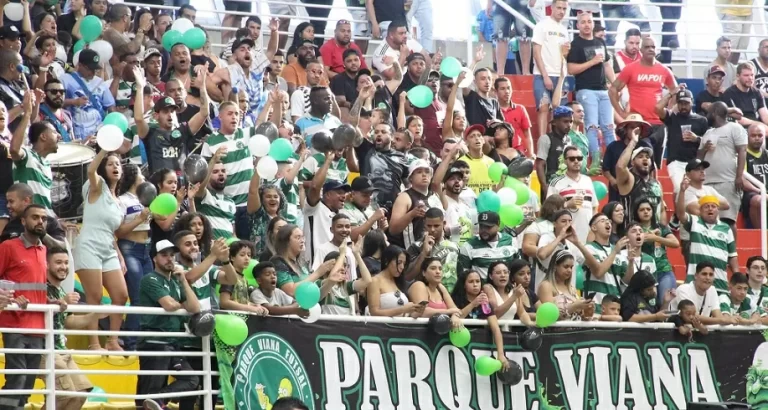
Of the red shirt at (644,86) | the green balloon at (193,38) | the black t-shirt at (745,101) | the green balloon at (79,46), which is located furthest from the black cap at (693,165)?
the green balloon at (79,46)

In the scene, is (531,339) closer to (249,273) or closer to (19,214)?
(249,273)

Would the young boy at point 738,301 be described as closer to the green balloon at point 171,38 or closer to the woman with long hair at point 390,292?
the woman with long hair at point 390,292

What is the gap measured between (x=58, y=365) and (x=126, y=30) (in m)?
6.32

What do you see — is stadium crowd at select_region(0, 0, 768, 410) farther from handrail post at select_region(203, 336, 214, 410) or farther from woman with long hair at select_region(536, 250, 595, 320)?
handrail post at select_region(203, 336, 214, 410)

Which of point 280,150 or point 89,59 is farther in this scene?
point 89,59

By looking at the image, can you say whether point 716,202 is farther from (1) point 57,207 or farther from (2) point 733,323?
(1) point 57,207

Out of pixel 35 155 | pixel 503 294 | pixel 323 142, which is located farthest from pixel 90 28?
pixel 503 294

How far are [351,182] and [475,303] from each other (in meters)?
2.59

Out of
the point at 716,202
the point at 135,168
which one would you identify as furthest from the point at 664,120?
the point at 135,168

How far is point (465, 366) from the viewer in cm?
1331

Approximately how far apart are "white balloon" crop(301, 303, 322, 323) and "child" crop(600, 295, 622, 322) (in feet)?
10.2

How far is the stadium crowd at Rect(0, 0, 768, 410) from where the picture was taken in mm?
12398

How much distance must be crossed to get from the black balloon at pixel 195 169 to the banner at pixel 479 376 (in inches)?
68.7

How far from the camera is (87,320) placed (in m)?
12.2
